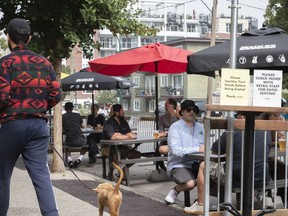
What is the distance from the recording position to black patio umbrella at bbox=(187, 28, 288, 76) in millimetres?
6105

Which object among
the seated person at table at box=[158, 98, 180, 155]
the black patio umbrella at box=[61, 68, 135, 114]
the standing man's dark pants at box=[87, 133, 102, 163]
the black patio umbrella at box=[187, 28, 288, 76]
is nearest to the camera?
the black patio umbrella at box=[187, 28, 288, 76]

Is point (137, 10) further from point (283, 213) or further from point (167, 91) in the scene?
point (167, 91)

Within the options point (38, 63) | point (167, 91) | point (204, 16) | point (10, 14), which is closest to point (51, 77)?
point (38, 63)

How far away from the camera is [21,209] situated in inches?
261

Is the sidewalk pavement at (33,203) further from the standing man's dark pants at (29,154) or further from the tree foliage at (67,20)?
the tree foliage at (67,20)

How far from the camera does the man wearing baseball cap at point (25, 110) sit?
4.44 m

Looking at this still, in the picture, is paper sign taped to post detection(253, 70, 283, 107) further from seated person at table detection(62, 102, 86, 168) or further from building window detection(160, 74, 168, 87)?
building window detection(160, 74, 168, 87)

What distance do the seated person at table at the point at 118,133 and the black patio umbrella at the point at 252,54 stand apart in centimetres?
311

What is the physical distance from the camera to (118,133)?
9703 millimetres

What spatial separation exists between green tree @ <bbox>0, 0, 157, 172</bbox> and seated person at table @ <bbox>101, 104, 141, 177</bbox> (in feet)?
3.12

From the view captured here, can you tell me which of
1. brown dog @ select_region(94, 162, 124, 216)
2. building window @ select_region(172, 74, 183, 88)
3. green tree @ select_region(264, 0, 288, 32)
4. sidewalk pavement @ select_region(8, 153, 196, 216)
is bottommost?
sidewalk pavement @ select_region(8, 153, 196, 216)

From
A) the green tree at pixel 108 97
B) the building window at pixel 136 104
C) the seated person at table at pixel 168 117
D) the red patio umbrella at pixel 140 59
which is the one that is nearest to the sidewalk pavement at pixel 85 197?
the seated person at table at pixel 168 117

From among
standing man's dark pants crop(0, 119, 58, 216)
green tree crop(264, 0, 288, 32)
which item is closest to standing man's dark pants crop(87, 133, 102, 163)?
standing man's dark pants crop(0, 119, 58, 216)

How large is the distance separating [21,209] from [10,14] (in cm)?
433
